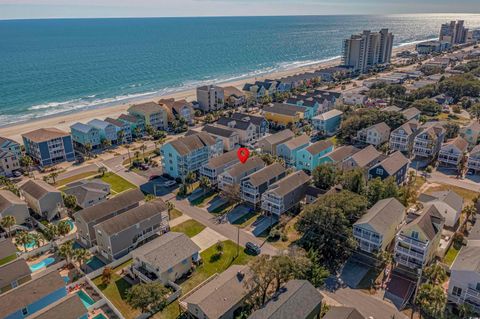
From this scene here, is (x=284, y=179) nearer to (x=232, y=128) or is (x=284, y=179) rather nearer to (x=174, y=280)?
(x=174, y=280)

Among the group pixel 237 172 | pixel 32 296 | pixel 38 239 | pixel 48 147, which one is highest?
pixel 48 147

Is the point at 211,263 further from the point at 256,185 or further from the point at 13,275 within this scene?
the point at 13,275

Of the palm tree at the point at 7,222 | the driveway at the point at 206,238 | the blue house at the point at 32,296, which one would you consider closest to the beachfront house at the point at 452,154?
the driveway at the point at 206,238

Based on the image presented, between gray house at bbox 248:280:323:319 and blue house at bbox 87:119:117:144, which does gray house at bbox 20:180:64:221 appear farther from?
gray house at bbox 248:280:323:319

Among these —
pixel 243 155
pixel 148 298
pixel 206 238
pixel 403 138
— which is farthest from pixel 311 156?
pixel 148 298

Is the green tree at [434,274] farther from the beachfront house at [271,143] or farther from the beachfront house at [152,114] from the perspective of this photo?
the beachfront house at [152,114]

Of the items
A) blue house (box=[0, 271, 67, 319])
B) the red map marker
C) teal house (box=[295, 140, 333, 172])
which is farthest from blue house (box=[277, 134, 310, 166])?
blue house (box=[0, 271, 67, 319])
